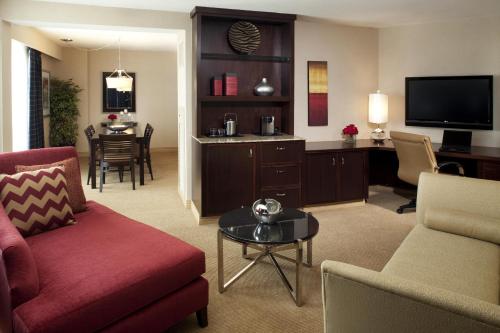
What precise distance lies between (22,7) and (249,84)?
2.41 metres

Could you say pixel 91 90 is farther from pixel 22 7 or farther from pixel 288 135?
pixel 288 135

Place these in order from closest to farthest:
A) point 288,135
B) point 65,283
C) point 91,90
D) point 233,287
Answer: point 65,283 < point 233,287 < point 288,135 < point 91,90

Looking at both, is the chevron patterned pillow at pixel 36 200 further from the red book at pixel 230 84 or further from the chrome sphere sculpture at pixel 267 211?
the red book at pixel 230 84

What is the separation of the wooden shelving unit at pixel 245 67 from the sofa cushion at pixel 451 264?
259cm

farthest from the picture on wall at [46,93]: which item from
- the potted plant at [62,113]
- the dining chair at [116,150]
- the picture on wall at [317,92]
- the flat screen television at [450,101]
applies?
the flat screen television at [450,101]

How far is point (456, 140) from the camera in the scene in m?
4.82

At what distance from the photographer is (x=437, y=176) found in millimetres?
2715

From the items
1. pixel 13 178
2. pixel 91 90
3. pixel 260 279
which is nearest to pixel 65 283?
pixel 13 178

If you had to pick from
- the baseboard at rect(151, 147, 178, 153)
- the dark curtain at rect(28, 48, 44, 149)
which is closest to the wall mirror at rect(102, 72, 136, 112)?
the baseboard at rect(151, 147, 178, 153)

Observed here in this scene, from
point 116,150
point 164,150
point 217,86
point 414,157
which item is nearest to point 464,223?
point 414,157

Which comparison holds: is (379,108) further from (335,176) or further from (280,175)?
(280,175)

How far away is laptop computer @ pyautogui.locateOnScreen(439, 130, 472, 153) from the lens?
4734mm

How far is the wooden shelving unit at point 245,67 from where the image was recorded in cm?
430

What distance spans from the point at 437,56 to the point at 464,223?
3.37 metres
